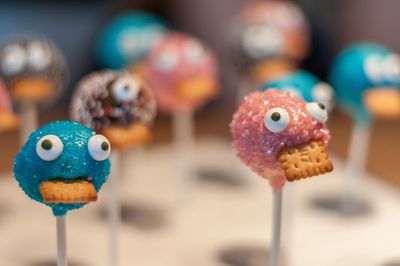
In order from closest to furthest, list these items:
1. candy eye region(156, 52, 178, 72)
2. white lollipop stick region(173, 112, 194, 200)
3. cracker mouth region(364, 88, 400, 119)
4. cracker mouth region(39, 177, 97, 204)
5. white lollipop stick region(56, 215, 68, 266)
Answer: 1. cracker mouth region(39, 177, 97, 204)
2. white lollipop stick region(56, 215, 68, 266)
3. cracker mouth region(364, 88, 400, 119)
4. candy eye region(156, 52, 178, 72)
5. white lollipop stick region(173, 112, 194, 200)

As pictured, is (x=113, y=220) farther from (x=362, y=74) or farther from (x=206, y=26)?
(x=206, y=26)

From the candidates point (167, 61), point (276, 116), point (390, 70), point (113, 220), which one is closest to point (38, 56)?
point (167, 61)

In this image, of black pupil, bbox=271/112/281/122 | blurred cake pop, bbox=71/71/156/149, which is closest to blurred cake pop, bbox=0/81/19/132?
blurred cake pop, bbox=71/71/156/149

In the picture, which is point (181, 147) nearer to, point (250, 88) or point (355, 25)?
point (250, 88)

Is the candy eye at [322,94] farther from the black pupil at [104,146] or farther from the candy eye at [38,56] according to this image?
the candy eye at [38,56]

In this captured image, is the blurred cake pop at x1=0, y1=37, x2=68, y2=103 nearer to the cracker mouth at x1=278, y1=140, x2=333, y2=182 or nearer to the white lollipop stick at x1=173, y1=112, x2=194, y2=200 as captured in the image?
the white lollipop stick at x1=173, y1=112, x2=194, y2=200

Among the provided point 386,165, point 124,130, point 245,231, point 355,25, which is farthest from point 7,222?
point 355,25
